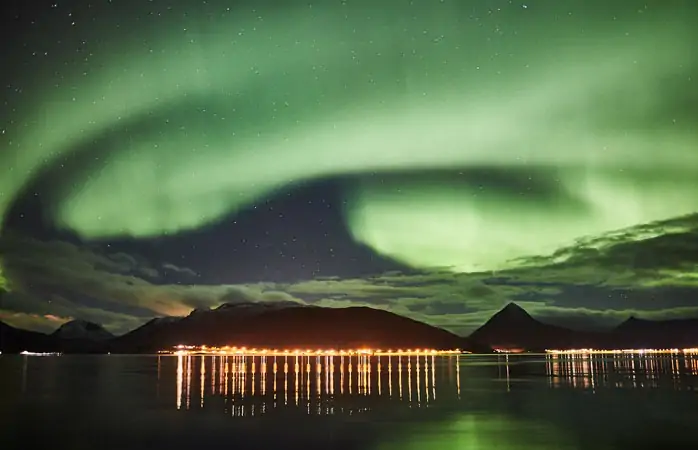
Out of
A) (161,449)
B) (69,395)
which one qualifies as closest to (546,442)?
(161,449)

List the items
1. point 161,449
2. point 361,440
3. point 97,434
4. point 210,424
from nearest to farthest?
point 161,449 < point 361,440 < point 97,434 < point 210,424

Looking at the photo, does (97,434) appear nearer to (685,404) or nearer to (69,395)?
(69,395)

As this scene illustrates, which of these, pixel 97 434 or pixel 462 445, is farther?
pixel 97 434

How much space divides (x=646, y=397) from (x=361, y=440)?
3193 centimetres

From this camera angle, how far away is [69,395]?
54375 mm

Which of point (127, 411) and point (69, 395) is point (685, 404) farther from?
point (69, 395)

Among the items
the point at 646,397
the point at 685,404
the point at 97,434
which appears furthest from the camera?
the point at 646,397

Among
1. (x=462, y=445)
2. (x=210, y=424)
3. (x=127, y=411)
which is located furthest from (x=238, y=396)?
(x=462, y=445)

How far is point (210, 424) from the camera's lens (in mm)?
32406

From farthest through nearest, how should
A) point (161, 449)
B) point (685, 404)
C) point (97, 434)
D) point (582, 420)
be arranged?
1. point (685, 404)
2. point (582, 420)
3. point (97, 434)
4. point (161, 449)

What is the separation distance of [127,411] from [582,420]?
2465 centimetres

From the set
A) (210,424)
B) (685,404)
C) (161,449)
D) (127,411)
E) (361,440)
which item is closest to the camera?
(161,449)

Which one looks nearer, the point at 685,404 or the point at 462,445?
the point at 462,445

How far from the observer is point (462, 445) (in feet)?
83.8
